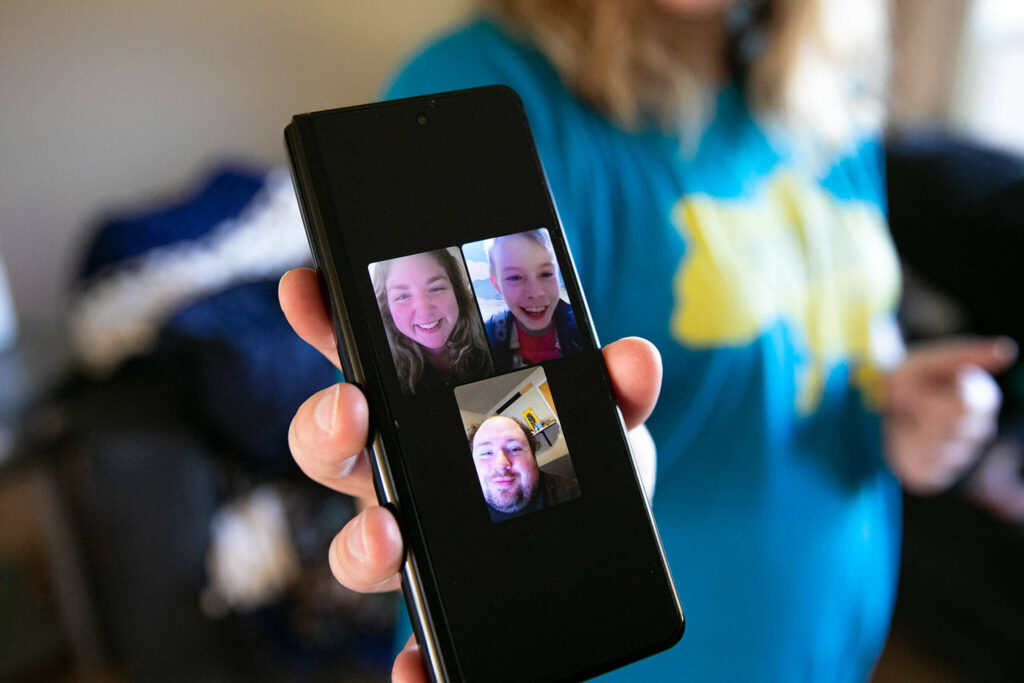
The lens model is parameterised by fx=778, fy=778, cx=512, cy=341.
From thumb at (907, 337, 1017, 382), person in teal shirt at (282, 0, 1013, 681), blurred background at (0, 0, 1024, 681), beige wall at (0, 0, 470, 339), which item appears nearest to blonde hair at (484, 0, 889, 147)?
person in teal shirt at (282, 0, 1013, 681)

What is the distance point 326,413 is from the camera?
337mm

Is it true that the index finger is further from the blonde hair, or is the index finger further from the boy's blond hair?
the blonde hair

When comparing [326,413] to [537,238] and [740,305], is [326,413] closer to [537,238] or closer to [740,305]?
[537,238]

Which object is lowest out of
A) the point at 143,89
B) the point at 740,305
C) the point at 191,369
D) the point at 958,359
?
the point at 958,359

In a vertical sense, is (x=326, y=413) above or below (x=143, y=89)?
below

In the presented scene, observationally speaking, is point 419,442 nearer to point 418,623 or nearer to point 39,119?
point 418,623

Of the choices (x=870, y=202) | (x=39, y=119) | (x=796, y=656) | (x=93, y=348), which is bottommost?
(x=796, y=656)

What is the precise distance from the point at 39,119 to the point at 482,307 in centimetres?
178

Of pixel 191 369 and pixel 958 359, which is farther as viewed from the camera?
pixel 191 369

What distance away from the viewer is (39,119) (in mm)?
1735

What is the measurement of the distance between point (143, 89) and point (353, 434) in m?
1.86

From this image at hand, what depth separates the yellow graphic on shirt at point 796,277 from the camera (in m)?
0.61

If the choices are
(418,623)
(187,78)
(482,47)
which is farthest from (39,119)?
(418,623)

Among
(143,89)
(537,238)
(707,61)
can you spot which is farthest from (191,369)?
(537,238)
